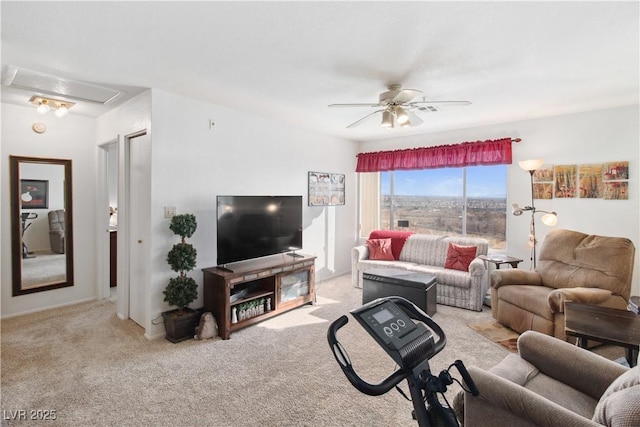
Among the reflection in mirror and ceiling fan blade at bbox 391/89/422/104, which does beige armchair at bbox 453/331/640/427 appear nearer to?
ceiling fan blade at bbox 391/89/422/104

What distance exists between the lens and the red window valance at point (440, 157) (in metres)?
4.54

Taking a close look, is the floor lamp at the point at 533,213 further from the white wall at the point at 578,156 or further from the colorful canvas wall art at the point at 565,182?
the colorful canvas wall art at the point at 565,182

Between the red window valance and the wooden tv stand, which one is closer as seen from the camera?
the wooden tv stand

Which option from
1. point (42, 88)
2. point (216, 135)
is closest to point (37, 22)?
point (42, 88)

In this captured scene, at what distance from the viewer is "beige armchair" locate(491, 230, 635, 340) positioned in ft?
9.78

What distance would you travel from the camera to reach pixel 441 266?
467 cm

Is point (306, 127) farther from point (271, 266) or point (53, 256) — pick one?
point (53, 256)

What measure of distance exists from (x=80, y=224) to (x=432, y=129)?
5.11 meters

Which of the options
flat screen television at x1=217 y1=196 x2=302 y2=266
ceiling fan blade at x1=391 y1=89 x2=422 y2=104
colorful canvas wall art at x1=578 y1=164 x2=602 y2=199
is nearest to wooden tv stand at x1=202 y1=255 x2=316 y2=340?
flat screen television at x1=217 y1=196 x2=302 y2=266

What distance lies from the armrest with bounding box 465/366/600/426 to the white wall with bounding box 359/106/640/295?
354 cm

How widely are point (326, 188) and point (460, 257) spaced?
2.26 meters

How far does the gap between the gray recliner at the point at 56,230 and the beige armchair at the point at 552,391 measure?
470 centimetres

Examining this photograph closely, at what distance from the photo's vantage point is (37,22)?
1938mm

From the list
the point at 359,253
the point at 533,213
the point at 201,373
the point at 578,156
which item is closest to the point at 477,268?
the point at 533,213
